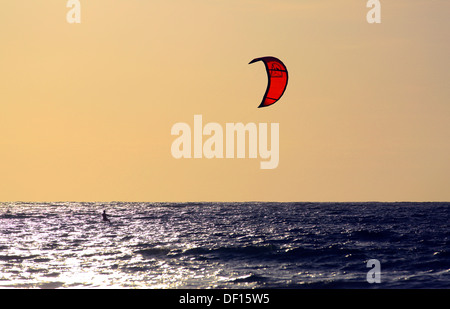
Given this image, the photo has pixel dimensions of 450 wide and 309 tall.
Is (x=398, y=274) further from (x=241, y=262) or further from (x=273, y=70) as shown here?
(x=273, y=70)

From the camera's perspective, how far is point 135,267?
25.0 m

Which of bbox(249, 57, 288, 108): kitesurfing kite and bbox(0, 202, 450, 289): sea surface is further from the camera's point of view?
bbox(249, 57, 288, 108): kitesurfing kite

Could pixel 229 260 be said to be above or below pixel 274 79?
below

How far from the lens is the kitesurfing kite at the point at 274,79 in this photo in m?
28.5

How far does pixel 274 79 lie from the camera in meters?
28.6

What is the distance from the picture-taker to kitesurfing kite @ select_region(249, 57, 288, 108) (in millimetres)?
28547

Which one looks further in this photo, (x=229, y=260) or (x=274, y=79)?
(x=274, y=79)

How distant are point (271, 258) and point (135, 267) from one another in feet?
22.2

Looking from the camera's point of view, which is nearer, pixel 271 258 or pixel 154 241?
pixel 271 258
